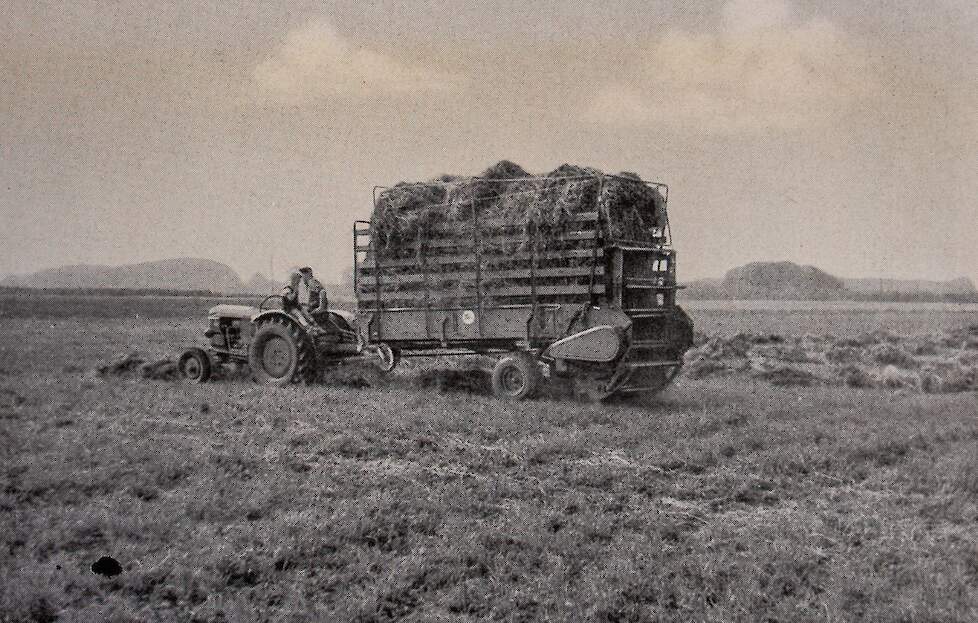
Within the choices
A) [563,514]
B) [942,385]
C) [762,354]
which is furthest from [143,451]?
[762,354]

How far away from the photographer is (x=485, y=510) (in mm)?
6418

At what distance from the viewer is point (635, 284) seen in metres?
11.2

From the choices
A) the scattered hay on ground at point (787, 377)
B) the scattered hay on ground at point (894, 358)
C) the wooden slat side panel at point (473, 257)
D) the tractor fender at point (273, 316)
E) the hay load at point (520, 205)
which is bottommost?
the scattered hay on ground at point (787, 377)

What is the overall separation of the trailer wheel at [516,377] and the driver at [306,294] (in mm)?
3804

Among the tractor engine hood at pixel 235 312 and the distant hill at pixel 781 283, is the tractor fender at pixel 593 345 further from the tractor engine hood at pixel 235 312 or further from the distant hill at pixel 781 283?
the distant hill at pixel 781 283

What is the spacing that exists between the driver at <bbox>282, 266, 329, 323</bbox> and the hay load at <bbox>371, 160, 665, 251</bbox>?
1.96 meters

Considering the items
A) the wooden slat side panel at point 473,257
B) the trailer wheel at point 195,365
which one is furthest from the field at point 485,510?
the trailer wheel at point 195,365

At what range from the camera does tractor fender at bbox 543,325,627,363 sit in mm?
10422

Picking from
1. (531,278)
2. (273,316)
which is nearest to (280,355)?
(273,316)

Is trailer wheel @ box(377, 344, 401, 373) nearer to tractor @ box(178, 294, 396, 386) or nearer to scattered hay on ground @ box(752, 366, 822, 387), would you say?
tractor @ box(178, 294, 396, 386)

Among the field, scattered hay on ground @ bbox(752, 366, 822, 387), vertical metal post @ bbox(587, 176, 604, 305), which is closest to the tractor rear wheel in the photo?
the field

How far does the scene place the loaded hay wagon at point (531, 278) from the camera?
11.0 metres

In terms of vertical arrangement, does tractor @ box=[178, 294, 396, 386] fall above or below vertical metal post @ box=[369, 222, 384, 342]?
below

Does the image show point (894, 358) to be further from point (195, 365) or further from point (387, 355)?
point (195, 365)
